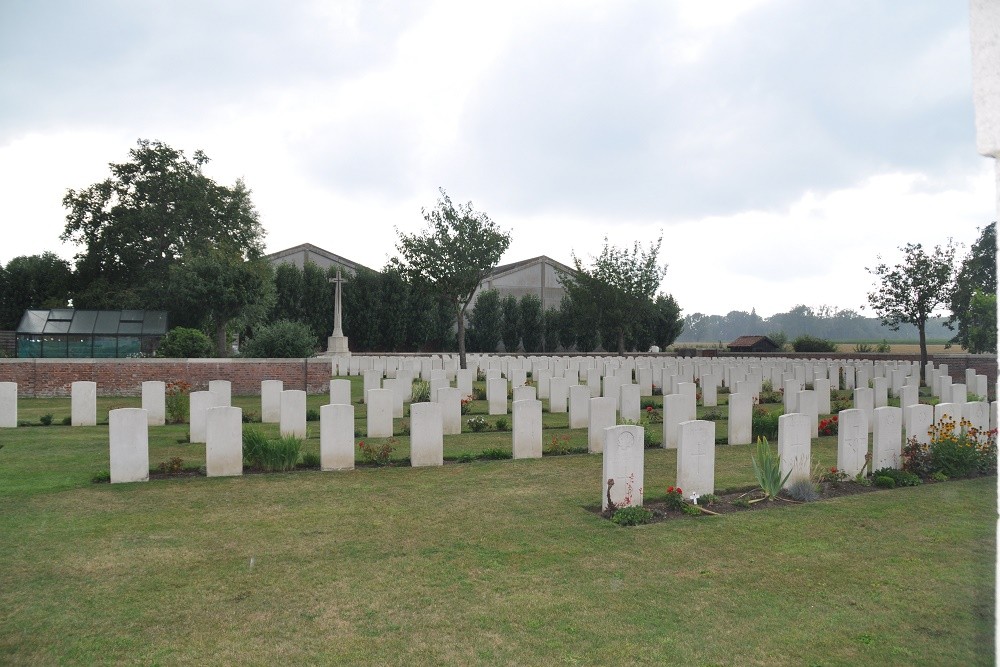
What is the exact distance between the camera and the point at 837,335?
110875 mm

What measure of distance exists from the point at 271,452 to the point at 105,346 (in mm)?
20581

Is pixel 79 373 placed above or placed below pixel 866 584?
above

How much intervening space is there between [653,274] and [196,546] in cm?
3243

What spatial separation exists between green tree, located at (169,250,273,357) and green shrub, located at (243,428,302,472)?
2129 cm

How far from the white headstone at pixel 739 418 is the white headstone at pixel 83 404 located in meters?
11.7

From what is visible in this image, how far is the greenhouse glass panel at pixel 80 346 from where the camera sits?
82.9ft

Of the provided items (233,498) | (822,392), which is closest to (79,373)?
(233,498)

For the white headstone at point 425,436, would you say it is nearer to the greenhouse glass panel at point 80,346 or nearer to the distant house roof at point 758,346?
the greenhouse glass panel at point 80,346

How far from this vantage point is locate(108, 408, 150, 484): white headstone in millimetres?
8055

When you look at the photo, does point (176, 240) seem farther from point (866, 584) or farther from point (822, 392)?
point (866, 584)

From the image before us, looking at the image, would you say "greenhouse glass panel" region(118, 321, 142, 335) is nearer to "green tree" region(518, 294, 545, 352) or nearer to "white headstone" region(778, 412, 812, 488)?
"green tree" region(518, 294, 545, 352)

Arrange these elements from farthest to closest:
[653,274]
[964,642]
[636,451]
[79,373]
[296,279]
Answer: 1. [296,279]
2. [653,274]
3. [79,373]
4. [636,451]
5. [964,642]

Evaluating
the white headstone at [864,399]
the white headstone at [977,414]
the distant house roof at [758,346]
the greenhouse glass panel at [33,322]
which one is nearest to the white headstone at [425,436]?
the white headstone at [977,414]

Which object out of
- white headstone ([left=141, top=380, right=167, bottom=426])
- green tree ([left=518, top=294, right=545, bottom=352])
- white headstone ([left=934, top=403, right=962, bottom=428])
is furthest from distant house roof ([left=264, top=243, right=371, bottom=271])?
white headstone ([left=934, top=403, right=962, bottom=428])
